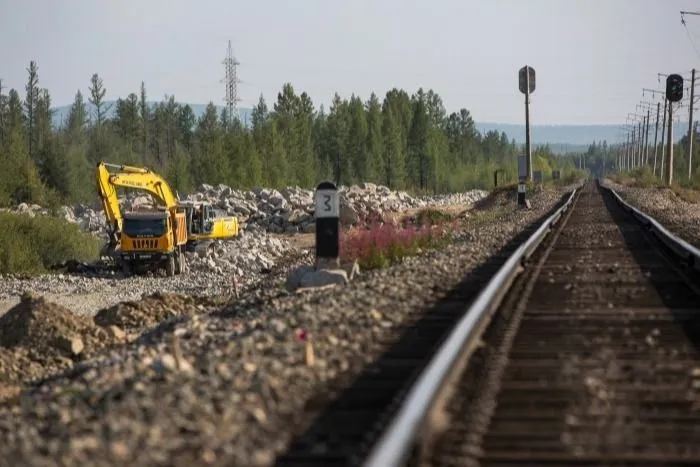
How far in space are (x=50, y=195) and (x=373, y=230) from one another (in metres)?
60.0

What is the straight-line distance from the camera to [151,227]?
3712 centimetres

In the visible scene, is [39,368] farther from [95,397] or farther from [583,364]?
[583,364]

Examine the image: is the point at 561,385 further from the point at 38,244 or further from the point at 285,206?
the point at 285,206

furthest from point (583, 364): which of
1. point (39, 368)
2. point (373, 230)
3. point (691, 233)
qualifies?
point (691, 233)

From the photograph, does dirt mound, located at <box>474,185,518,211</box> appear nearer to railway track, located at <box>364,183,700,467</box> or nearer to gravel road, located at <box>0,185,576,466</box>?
railway track, located at <box>364,183,700,467</box>

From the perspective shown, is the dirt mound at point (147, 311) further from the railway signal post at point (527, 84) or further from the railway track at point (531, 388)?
the railway signal post at point (527, 84)

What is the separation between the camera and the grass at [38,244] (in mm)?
41969

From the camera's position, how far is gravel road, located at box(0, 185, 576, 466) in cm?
589

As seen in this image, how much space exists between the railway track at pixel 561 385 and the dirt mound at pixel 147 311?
10.8 m

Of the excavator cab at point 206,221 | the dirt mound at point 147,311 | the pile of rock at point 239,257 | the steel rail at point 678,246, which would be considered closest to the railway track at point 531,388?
the steel rail at point 678,246

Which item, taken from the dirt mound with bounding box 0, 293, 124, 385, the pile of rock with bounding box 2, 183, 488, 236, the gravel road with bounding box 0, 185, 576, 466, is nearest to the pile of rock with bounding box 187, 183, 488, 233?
the pile of rock with bounding box 2, 183, 488, 236

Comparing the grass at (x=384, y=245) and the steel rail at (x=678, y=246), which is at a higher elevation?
the steel rail at (x=678, y=246)

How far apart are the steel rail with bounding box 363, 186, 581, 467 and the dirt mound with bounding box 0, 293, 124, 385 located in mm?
7725

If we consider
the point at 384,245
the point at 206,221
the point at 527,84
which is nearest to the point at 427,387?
the point at 384,245
